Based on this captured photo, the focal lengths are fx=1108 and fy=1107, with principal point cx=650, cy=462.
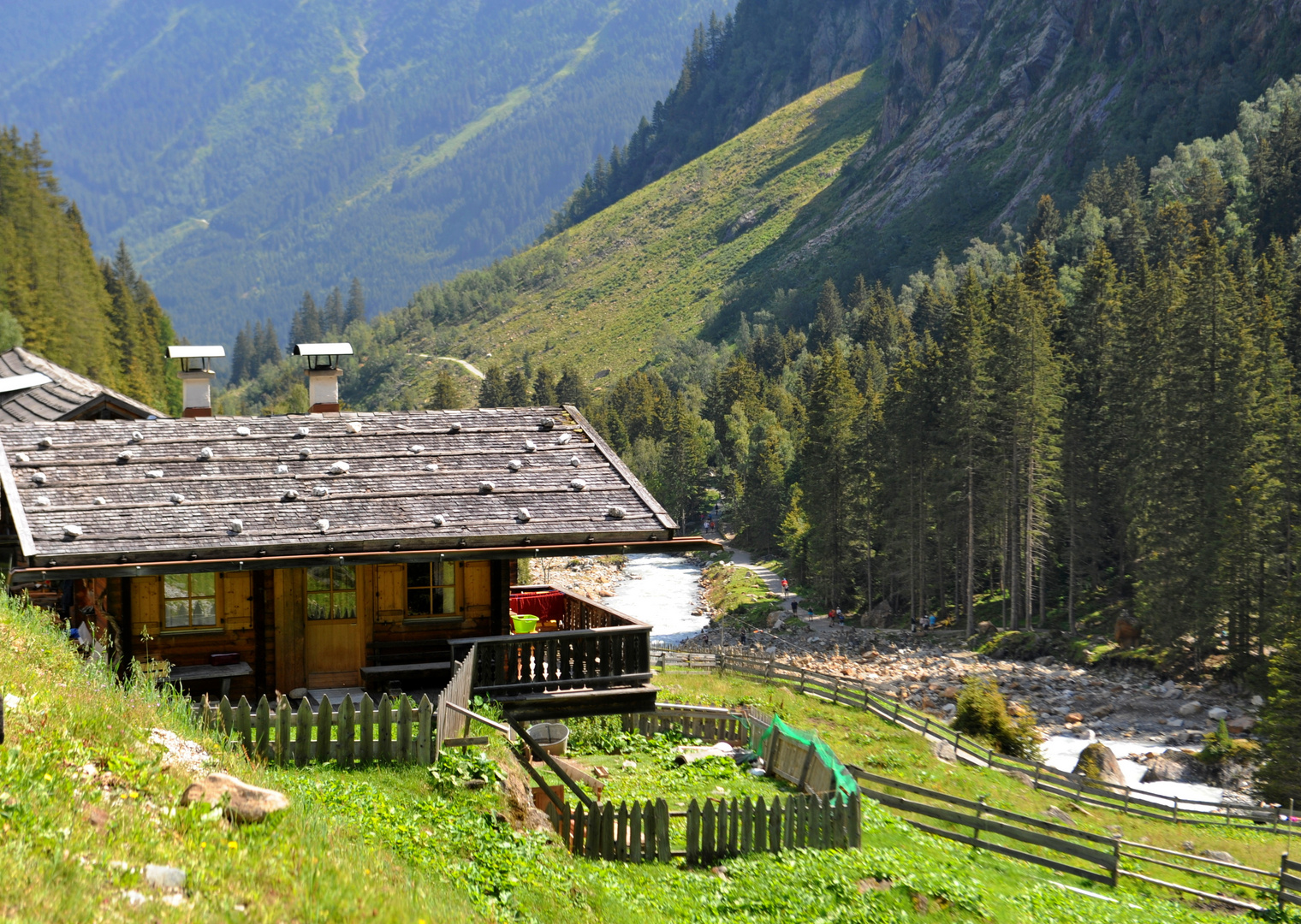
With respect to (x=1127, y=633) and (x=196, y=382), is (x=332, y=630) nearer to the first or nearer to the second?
(x=196, y=382)

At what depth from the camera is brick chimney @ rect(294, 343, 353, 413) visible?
21422 mm

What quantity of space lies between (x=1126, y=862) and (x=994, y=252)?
354ft

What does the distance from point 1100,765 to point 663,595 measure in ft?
161

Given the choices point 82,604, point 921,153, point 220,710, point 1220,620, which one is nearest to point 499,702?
point 220,710

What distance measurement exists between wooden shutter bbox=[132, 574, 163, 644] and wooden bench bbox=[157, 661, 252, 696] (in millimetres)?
652

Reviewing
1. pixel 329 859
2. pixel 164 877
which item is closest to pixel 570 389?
pixel 329 859

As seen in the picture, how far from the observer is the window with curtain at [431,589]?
17.2m

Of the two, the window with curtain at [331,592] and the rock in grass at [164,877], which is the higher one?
the window with curtain at [331,592]

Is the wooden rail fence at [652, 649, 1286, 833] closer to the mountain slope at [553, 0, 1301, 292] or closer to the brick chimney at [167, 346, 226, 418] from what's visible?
the brick chimney at [167, 346, 226, 418]

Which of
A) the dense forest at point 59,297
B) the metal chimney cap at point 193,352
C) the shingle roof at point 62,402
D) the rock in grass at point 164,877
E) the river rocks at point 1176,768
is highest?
the dense forest at point 59,297

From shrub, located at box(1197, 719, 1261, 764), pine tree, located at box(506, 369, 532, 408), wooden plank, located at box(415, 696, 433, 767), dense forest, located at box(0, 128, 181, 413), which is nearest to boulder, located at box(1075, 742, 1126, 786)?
shrub, located at box(1197, 719, 1261, 764)

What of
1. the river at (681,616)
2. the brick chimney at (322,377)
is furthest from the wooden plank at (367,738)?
the river at (681,616)

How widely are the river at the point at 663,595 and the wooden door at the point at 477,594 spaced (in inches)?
1560

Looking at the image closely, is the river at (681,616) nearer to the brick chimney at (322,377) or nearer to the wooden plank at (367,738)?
the brick chimney at (322,377)
